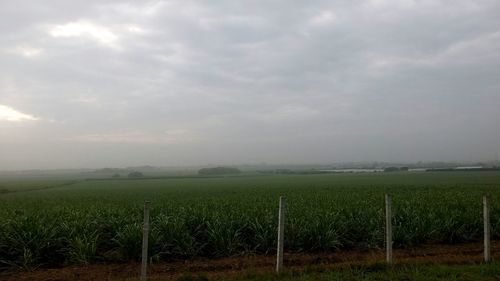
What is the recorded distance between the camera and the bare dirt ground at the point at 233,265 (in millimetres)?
8875

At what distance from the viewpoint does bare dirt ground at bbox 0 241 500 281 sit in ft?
29.1

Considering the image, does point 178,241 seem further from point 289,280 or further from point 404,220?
point 404,220

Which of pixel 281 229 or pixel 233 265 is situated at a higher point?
pixel 281 229

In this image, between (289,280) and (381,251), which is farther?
(381,251)

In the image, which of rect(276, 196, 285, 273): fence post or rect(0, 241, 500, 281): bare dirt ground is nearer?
rect(276, 196, 285, 273): fence post

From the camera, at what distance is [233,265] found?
383 inches

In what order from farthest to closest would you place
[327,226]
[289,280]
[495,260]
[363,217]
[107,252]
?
[363,217] → [327,226] → [107,252] → [495,260] → [289,280]

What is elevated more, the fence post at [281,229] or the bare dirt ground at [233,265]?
the fence post at [281,229]

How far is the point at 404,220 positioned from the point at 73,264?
11314 mm

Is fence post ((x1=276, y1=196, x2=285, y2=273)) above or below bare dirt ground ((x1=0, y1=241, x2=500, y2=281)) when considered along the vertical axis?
above

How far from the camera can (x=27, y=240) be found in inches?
416

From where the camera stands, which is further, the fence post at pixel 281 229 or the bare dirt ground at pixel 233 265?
the bare dirt ground at pixel 233 265

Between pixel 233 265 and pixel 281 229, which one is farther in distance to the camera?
pixel 233 265

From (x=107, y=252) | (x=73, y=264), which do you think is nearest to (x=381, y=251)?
(x=107, y=252)
